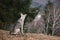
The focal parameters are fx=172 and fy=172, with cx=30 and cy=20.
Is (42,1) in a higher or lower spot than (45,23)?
higher

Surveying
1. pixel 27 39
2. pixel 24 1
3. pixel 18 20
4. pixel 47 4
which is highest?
pixel 47 4

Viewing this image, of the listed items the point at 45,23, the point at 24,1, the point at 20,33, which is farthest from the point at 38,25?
the point at 24,1

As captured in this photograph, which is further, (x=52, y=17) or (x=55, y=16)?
(x=52, y=17)

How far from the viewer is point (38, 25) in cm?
872

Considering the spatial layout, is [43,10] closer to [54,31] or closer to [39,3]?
[39,3]

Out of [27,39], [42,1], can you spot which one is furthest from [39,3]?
[27,39]

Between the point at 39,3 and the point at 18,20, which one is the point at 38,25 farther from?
the point at 18,20

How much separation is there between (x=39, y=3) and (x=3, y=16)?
14.7 feet

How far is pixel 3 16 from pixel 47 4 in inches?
184

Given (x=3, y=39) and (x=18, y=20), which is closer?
(x=3, y=39)

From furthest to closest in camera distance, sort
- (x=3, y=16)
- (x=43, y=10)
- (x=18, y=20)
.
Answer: (x=43, y=10) < (x=18, y=20) < (x=3, y=16)

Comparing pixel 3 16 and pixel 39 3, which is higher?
pixel 39 3

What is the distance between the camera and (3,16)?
4.21 metres

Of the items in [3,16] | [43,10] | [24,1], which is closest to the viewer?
[3,16]
